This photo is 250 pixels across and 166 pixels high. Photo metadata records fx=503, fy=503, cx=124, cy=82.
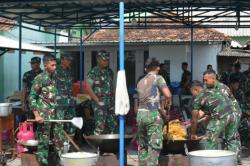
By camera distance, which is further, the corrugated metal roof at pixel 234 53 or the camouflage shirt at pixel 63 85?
the corrugated metal roof at pixel 234 53

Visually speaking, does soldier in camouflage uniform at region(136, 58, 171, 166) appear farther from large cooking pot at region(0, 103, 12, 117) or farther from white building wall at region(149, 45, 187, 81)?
white building wall at region(149, 45, 187, 81)

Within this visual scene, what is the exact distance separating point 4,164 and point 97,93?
2037mm

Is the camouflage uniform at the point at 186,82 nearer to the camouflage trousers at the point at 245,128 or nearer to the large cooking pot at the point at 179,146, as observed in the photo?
the camouflage trousers at the point at 245,128

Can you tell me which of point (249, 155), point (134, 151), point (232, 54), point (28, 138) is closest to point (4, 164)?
point (28, 138)

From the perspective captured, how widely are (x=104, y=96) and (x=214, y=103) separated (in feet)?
7.88

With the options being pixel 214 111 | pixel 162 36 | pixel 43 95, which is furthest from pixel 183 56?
pixel 214 111

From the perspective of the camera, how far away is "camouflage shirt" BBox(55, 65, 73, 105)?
9.25m

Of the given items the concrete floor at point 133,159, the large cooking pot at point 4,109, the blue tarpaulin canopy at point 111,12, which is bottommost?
the concrete floor at point 133,159

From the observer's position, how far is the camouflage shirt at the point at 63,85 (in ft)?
30.4

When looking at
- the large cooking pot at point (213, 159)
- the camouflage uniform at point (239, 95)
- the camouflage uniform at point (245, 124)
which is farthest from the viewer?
the camouflage uniform at point (245, 124)

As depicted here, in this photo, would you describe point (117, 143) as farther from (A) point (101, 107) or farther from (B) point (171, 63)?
(B) point (171, 63)

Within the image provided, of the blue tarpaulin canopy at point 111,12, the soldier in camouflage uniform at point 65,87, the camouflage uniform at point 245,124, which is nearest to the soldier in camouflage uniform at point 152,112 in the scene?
the soldier in camouflage uniform at point 65,87

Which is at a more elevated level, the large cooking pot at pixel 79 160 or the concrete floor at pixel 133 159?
the large cooking pot at pixel 79 160

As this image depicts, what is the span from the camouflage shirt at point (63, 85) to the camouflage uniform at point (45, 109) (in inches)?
44.6
